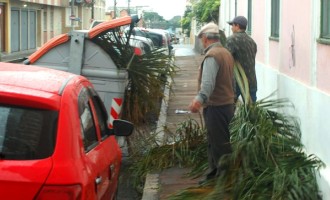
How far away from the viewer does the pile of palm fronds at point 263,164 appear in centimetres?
557

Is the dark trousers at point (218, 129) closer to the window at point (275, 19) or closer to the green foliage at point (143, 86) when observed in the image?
the green foliage at point (143, 86)

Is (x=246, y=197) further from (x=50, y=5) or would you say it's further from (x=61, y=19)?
(x=61, y=19)

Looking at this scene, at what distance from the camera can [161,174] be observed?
7.44 m

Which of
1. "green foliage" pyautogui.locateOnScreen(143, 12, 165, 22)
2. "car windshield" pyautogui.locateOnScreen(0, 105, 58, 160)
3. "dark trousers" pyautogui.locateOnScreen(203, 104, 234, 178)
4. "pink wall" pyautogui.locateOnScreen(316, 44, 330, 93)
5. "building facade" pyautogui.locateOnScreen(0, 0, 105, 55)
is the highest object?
"green foliage" pyautogui.locateOnScreen(143, 12, 165, 22)

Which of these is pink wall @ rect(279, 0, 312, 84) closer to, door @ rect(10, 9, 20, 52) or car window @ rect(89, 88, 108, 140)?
car window @ rect(89, 88, 108, 140)

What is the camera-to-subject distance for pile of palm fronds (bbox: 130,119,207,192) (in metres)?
7.57

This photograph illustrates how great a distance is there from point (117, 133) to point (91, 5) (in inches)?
2160

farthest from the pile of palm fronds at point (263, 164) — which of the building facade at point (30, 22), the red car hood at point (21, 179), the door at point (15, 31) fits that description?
the door at point (15, 31)

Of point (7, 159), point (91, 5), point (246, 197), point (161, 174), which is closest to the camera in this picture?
point (7, 159)

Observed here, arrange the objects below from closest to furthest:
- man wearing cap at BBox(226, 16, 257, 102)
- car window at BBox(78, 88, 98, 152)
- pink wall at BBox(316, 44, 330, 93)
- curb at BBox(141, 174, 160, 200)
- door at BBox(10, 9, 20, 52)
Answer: car window at BBox(78, 88, 98, 152) < pink wall at BBox(316, 44, 330, 93) < curb at BBox(141, 174, 160, 200) < man wearing cap at BBox(226, 16, 257, 102) < door at BBox(10, 9, 20, 52)

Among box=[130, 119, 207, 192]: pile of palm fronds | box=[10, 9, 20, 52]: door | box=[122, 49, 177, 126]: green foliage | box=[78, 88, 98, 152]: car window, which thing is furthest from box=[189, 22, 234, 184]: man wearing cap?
box=[10, 9, 20, 52]: door

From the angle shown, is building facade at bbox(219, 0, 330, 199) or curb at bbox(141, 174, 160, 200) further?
curb at bbox(141, 174, 160, 200)

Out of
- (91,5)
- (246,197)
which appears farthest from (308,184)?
(91,5)

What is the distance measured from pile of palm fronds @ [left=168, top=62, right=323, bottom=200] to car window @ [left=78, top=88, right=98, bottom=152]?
5.96ft
